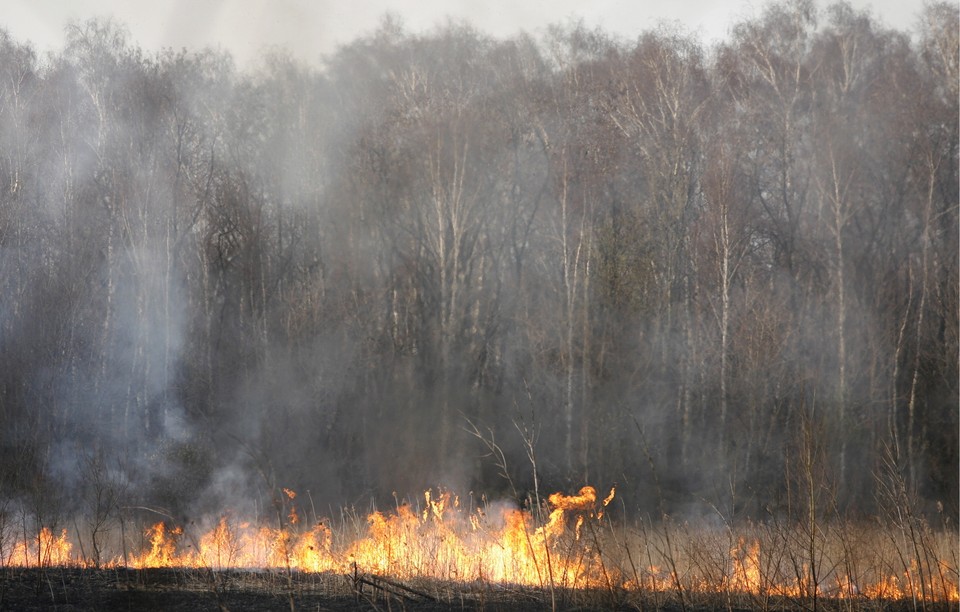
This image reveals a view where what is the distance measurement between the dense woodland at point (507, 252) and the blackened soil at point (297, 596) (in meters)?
8.20

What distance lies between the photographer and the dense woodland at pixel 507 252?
17.5 meters

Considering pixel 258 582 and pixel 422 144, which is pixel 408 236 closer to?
A: pixel 422 144

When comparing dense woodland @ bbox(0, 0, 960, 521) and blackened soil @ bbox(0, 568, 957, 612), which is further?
dense woodland @ bbox(0, 0, 960, 521)

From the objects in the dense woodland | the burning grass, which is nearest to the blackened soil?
the burning grass

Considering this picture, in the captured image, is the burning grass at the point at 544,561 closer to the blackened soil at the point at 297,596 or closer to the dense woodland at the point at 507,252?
the blackened soil at the point at 297,596

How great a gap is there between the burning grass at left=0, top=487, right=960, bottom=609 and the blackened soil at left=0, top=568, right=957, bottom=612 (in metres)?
0.05

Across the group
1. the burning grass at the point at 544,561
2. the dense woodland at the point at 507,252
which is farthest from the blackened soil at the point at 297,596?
the dense woodland at the point at 507,252

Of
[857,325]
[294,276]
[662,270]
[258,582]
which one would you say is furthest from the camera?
[294,276]

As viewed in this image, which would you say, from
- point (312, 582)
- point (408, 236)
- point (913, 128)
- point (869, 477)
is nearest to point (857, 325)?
point (869, 477)

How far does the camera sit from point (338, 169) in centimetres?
2084

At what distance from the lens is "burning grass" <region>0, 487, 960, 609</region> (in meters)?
7.03

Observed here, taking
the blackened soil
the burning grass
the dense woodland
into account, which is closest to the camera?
the blackened soil

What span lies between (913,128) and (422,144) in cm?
1061

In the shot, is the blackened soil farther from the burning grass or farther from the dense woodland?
the dense woodland
